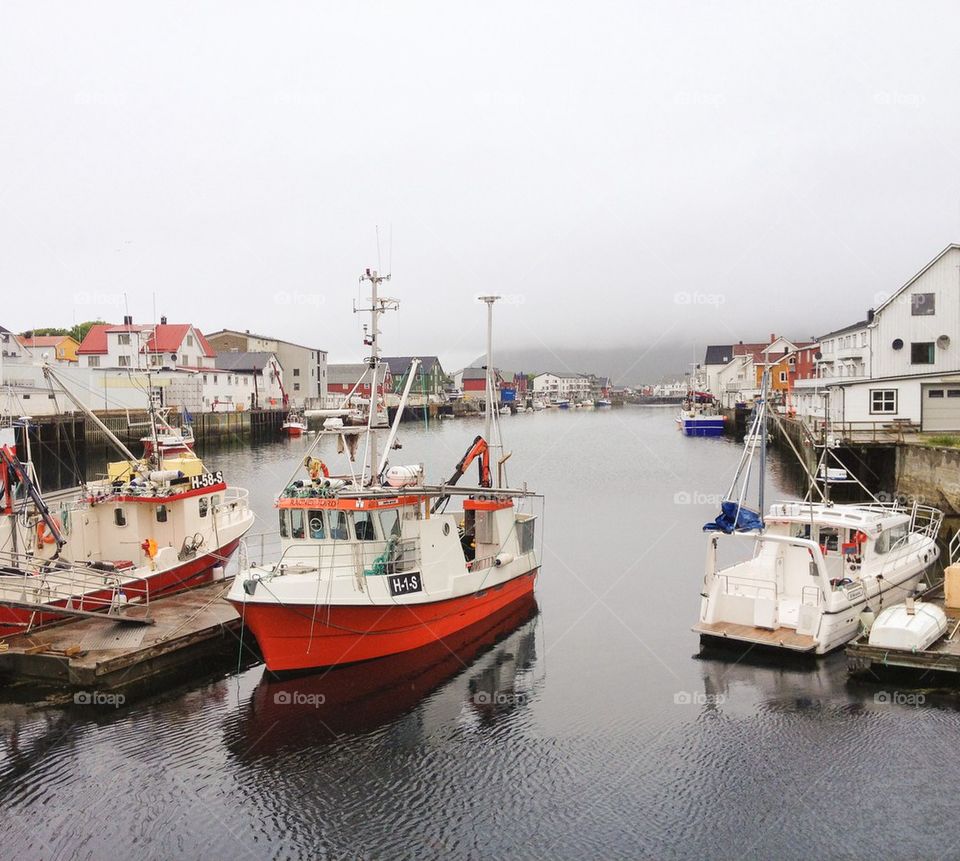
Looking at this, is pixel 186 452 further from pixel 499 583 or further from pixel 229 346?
pixel 229 346

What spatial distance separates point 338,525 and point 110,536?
7114 mm

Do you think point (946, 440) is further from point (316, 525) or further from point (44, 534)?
point (44, 534)

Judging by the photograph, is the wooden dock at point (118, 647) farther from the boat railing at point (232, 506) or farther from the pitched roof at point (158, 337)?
the pitched roof at point (158, 337)

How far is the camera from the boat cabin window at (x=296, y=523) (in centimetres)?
1691

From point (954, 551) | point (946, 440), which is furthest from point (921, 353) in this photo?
point (954, 551)

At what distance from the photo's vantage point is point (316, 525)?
16.8 meters

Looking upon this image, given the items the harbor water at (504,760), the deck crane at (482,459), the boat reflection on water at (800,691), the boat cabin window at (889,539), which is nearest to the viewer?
the harbor water at (504,760)

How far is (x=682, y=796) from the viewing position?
1142cm

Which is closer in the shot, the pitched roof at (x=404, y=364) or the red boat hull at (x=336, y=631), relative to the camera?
the red boat hull at (x=336, y=631)

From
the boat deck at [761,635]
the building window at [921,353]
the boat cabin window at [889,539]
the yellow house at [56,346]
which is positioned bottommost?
the boat deck at [761,635]

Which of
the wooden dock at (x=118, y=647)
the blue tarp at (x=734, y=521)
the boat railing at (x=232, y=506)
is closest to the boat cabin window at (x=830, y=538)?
the blue tarp at (x=734, y=521)

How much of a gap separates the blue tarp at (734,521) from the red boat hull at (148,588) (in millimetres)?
12455

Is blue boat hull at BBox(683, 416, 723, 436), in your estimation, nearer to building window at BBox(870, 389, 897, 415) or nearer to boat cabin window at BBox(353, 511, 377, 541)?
building window at BBox(870, 389, 897, 415)

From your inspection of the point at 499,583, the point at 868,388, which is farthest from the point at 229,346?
the point at 499,583
